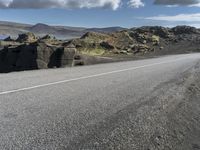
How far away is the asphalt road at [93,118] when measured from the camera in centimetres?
639

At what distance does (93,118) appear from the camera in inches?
312

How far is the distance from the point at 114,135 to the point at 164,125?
178 cm

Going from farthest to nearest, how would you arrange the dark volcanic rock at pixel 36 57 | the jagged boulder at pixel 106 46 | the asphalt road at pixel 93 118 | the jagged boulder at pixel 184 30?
the jagged boulder at pixel 184 30 → the jagged boulder at pixel 106 46 → the dark volcanic rock at pixel 36 57 → the asphalt road at pixel 93 118

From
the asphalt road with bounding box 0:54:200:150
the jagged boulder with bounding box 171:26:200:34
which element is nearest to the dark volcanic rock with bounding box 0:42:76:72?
the asphalt road with bounding box 0:54:200:150

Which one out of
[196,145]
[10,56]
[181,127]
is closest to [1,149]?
[196,145]

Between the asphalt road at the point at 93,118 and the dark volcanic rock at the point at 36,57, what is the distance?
1291 cm

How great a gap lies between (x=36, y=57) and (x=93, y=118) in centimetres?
1833

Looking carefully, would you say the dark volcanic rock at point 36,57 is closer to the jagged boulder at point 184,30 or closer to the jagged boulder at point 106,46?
the jagged boulder at point 106,46

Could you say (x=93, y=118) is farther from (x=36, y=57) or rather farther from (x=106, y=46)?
(x=106, y=46)

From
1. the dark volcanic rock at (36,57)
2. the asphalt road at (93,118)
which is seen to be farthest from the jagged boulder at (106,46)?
the asphalt road at (93,118)

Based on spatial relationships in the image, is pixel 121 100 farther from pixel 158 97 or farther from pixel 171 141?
pixel 171 141

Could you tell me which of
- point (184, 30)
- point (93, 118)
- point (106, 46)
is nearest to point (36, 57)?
point (93, 118)

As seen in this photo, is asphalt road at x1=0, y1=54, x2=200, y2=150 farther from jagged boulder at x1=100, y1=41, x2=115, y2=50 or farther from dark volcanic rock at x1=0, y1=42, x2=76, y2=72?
jagged boulder at x1=100, y1=41, x2=115, y2=50

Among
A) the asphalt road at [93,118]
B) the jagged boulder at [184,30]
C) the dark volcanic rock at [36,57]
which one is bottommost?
the jagged boulder at [184,30]
